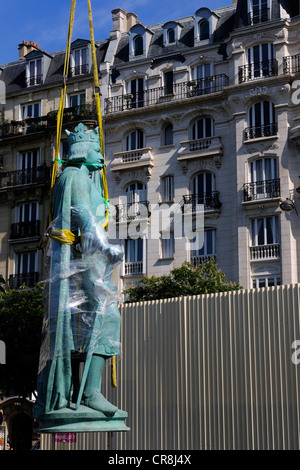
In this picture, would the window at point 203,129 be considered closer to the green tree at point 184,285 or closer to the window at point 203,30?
the window at point 203,30

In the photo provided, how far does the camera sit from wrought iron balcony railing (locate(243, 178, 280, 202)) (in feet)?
131

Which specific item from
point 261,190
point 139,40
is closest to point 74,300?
point 261,190

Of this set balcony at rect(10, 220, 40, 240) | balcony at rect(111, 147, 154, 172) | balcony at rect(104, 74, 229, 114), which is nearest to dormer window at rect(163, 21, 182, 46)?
balcony at rect(104, 74, 229, 114)

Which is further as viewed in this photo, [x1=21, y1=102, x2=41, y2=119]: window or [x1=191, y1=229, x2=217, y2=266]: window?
[x1=21, y1=102, x2=41, y2=119]: window

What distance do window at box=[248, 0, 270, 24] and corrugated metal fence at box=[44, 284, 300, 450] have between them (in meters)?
23.7

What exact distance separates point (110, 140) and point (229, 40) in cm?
886

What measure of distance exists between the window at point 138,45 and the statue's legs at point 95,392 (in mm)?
37154

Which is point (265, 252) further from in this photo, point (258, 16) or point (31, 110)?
point (31, 110)

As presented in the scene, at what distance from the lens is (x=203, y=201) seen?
4266 cm

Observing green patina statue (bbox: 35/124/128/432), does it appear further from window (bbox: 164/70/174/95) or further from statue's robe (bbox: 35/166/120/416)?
window (bbox: 164/70/174/95)

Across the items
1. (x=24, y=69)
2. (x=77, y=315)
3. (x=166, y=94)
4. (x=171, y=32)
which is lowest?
(x=77, y=315)

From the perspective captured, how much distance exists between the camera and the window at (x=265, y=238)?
3956cm

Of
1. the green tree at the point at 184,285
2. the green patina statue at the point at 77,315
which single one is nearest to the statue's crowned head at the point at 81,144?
the green patina statue at the point at 77,315

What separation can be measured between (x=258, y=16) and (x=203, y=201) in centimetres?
1038
